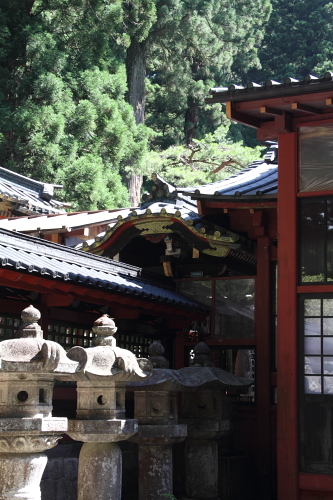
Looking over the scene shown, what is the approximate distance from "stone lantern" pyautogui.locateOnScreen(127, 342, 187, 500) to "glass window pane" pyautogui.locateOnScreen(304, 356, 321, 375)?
2.23 m

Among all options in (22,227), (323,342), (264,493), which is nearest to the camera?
(323,342)

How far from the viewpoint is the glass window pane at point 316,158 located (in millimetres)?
10750

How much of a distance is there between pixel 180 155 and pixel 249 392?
20533mm

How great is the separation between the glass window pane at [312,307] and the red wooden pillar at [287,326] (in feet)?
0.56

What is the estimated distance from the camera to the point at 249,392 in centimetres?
1341

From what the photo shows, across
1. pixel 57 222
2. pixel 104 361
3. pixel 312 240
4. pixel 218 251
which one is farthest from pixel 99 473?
pixel 57 222

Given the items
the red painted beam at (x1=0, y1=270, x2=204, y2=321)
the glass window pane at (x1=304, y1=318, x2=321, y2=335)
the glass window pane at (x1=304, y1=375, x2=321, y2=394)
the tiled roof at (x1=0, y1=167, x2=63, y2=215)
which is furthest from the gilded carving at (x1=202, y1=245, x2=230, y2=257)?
the tiled roof at (x1=0, y1=167, x2=63, y2=215)

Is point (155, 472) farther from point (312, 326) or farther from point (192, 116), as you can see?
point (192, 116)

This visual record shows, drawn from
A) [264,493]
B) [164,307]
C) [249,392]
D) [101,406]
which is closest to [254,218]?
[164,307]

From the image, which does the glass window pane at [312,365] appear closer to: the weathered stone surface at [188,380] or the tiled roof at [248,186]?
the weathered stone surface at [188,380]

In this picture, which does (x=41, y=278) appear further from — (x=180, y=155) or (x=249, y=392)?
(x=180, y=155)

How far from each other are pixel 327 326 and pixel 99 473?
163 inches

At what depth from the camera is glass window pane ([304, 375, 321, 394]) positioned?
10.4 metres

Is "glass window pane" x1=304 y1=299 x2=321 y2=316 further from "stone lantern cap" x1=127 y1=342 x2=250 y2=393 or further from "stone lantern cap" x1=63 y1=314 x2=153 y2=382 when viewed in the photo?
"stone lantern cap" x1=63 y1=314 x2=153 y2=382
